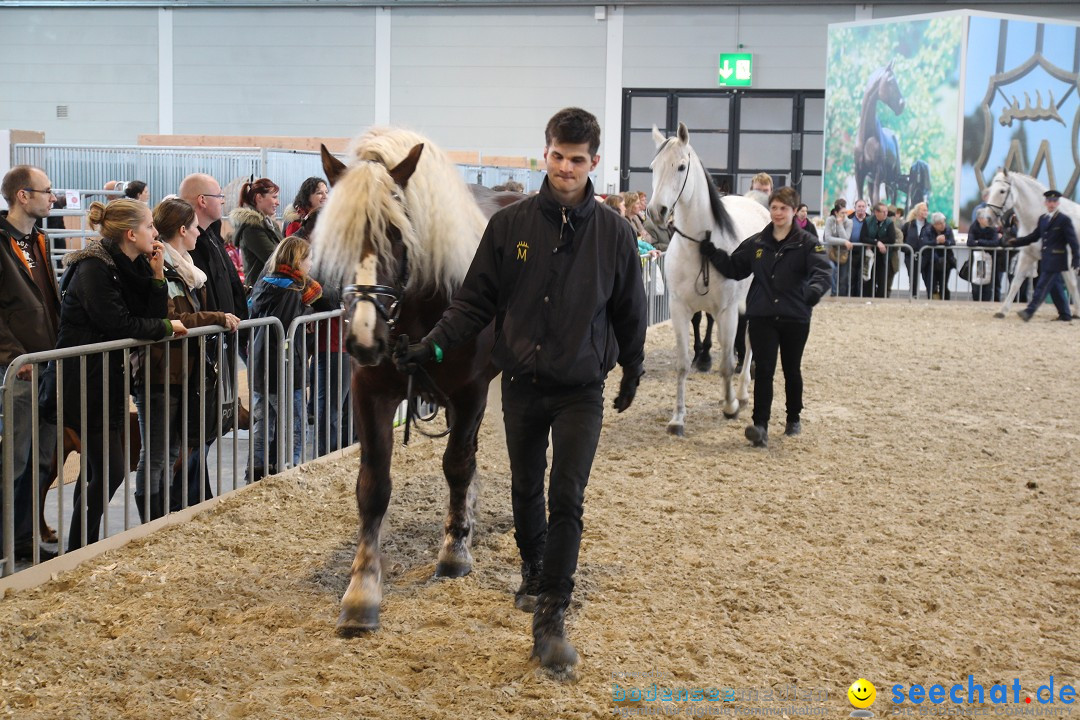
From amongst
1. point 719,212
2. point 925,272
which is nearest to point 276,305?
point 719,212

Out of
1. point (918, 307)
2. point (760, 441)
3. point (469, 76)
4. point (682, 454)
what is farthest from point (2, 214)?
point (469, 76)

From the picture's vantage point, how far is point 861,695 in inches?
131

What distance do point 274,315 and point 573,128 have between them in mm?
3118

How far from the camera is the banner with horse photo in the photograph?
18609mm

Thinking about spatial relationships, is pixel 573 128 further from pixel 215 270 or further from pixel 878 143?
pixel 878 143

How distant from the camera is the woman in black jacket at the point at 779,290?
23.1ft

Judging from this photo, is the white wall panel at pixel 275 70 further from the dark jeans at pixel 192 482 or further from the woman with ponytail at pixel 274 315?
the dark jeans at pixel 192 482

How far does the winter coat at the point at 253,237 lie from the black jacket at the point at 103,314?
178 cm

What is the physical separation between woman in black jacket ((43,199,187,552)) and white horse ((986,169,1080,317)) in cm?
1351

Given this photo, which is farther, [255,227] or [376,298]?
[255,227]

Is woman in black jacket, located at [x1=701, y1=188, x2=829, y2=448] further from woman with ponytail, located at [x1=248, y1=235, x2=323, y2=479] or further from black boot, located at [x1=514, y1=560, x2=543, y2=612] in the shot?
black boot, located at [x1=514, y1=560, x2=543, y2=612]

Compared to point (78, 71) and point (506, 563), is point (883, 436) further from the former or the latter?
point (78, 71)

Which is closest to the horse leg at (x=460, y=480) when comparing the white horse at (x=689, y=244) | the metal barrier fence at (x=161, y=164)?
the white horse at (x=689, y=244)

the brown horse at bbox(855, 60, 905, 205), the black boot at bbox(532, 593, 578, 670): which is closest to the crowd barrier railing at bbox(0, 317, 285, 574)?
the black boot at bbox(532, 593, 578, 670)
